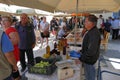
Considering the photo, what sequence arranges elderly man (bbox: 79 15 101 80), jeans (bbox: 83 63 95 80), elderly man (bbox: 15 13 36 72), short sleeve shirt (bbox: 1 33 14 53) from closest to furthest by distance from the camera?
short sleeve shirt (bbox: 1 33 14 53) < elderly man (bbox: 79 15 101 80) < jeans (bbox: 83 63 95 80) < elderly man (bbox: 15 13 36 72)

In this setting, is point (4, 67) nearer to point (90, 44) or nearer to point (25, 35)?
point (90, 44)

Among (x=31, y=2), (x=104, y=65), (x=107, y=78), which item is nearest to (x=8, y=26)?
(x=31, y=2)

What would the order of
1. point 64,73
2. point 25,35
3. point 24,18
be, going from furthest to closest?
point 25,35, point 24,18, point 64,73

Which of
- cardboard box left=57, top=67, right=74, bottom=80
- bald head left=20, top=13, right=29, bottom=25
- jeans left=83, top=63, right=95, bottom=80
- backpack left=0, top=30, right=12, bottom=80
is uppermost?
bald head left=20, top=13, right=29, bottom=25

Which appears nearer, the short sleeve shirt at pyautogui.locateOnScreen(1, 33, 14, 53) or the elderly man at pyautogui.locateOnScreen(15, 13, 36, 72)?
the short sleeve shirt at pyautogui.locateOnScreen(1, 33, 14, 53)

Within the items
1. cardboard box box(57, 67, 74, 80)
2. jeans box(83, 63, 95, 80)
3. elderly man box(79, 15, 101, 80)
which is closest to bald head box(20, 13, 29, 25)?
elderly man box(79, 15, 101, 80)

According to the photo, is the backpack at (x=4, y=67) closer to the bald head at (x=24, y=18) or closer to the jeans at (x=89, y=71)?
the jeans at (x=89, y=71)

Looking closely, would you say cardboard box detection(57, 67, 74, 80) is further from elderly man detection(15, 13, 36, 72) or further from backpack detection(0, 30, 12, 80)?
elderly man detection(15, 13, 36, 72)

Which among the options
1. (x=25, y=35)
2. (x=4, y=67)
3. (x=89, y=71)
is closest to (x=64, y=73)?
(x=4, y=67)

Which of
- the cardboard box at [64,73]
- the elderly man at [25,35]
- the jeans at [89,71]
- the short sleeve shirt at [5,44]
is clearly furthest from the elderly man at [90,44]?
the elderly man at [25,35]

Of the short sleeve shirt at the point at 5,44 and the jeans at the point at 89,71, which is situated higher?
the short sleeve shirt at the point at 5,44

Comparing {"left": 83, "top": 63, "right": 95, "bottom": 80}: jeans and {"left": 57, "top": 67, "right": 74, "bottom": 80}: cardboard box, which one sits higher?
{"left": 57, "top": 67, "right": 74, "bottom": 80}: cardboard box

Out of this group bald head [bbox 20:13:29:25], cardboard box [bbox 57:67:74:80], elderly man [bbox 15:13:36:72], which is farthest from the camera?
elderly man [bbox 15:13:36:72]

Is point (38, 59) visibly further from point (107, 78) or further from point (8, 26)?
point (107, 78)
